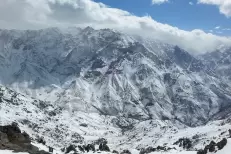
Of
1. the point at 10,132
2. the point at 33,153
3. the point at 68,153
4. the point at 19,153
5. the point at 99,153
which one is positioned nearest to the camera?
the point at 19,153

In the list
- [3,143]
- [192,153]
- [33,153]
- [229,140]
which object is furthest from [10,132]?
[229,140]

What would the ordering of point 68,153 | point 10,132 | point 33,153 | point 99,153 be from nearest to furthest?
point 33,153, point 10,132, point 99,153, point 68,153

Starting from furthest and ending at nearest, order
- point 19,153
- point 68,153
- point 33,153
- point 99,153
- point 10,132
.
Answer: point 68,153 → point 99,153 → point 10,132 → point 33,153 → point 19,153

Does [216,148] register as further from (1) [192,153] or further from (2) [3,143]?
(2) [3,143]

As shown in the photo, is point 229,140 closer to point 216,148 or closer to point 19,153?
point 216,148

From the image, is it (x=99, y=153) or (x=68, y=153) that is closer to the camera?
(x=99, y=153)

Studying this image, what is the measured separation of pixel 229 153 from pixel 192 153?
103 ft

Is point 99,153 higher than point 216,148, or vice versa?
point 216,148

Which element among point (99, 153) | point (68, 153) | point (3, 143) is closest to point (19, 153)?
point (3, 143)

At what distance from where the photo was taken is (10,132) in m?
112

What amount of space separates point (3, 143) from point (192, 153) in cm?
5164

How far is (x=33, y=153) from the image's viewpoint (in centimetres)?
8500

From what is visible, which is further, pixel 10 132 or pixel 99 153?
pixel 99 153

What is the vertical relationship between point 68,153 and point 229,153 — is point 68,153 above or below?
below
